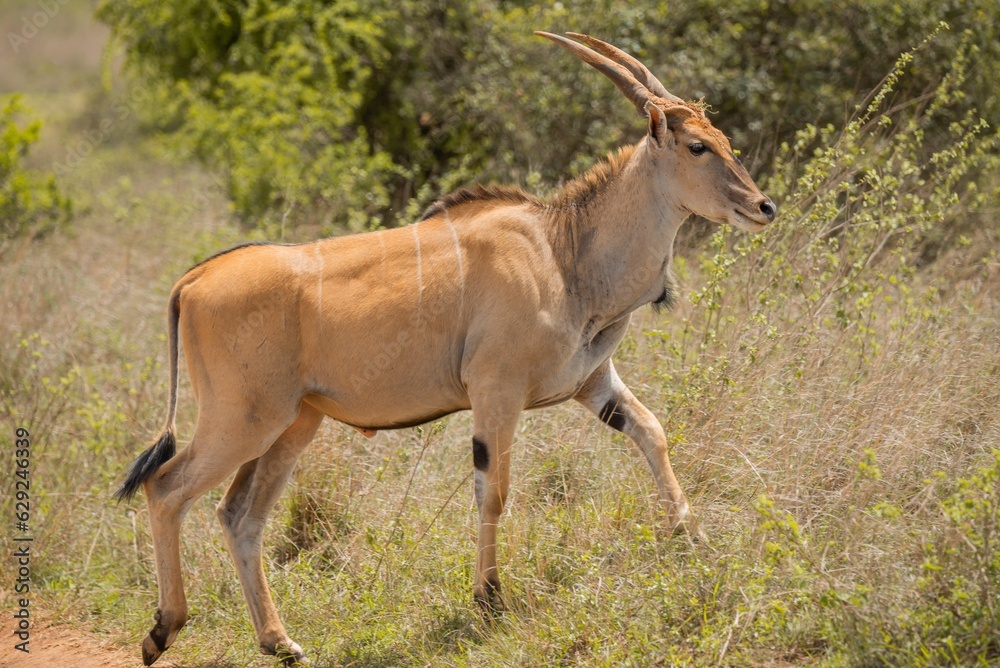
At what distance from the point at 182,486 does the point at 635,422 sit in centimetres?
224

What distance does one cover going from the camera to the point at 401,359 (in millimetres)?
5211

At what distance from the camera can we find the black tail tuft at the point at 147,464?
5.41 metres

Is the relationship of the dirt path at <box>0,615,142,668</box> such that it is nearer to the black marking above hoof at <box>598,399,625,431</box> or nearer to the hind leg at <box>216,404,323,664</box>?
the hind leg at <box>216,404,323,664</box>

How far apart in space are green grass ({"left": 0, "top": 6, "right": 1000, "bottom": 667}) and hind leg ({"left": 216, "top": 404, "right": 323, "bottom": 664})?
25 centimetres

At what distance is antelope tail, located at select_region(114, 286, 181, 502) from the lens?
5418mm

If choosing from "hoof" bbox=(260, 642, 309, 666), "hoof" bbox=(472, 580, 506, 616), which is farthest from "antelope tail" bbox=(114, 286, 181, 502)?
"hoof" bbox=(472, 580, 506, 616)

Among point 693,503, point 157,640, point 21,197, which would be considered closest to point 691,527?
point 693,503

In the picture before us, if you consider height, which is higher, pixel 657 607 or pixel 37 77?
pixel 657 607

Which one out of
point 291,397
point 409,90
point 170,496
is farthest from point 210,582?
point 409,90

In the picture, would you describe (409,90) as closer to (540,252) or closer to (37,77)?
(540,252)

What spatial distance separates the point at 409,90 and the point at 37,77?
56.7ft

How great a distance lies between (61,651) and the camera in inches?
224

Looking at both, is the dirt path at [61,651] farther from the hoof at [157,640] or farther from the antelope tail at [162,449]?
the antelope tail at [162,449]

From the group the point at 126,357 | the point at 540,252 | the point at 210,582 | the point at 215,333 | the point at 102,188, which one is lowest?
the point at 102,188
